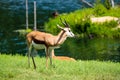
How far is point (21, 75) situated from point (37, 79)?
55 cm

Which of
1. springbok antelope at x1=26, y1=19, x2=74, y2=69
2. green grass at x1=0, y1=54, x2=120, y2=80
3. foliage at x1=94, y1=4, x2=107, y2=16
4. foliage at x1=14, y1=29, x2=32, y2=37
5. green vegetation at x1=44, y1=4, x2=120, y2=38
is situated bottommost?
foliage at x1=14, y1=29, x2=32, y2=37

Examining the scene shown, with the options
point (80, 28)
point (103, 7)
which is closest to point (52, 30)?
point (80, 28)

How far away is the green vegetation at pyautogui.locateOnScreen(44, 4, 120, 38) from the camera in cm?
3238

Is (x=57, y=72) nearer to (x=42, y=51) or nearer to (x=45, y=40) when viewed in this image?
(x=45, y=40)

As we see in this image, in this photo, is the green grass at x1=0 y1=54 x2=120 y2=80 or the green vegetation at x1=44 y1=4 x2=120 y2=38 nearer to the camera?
the green grass at x1=0 y1=54 x2=120 y2=80

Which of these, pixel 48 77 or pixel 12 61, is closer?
pixel 48 77

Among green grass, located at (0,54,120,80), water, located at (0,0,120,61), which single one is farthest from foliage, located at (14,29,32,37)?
green grass, located at (0,54,120,80)

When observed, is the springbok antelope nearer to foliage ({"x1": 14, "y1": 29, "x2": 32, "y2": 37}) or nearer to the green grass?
the green grass

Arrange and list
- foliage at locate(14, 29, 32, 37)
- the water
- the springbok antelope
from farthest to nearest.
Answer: foliage at locate(14, 29, 32, 37)
the water
the springbok antelope

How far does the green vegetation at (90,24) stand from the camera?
32.4 metres

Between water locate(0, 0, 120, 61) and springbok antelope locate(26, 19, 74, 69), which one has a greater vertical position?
springbok antelope locate(26, 19, 74, 69)

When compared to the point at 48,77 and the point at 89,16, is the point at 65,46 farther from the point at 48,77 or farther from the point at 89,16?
the point at 48,77

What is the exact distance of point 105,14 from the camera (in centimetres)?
3525

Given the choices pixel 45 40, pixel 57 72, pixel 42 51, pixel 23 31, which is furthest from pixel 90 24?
pixel 45 40
